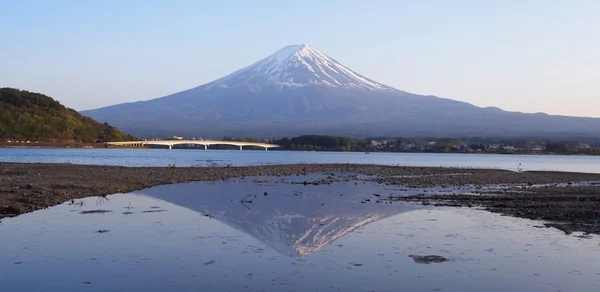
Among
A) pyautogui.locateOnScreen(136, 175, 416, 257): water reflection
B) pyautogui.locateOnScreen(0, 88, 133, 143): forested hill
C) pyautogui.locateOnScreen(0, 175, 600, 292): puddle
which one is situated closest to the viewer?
pyautogui.locateOnScreen(0, 175, 600, 292): puddle

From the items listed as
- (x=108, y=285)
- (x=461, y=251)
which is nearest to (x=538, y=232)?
(x=461, y=251)

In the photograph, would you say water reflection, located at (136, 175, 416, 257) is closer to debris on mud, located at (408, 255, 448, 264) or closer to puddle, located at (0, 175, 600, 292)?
puddle, located at (0, 175, 600, 292)

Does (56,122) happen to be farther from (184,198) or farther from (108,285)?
(108,285)

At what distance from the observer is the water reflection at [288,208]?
12.4m

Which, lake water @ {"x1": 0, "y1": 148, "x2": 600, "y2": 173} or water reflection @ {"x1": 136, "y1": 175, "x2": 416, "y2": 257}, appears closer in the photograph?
water reflection @ {"x1": 136, "y1": 175, "x2": 416, "y2": 257}

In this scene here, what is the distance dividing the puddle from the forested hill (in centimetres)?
7967

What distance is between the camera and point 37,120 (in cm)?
9106

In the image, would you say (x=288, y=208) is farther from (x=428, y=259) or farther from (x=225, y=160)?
(x=225, y=160)

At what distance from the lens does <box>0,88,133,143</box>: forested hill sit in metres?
88.4

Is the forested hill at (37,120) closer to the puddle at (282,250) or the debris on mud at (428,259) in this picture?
the puddle at (282,250)

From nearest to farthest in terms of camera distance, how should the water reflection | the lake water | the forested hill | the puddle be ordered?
the puddle
the water reflection
the lake water
the forested hill

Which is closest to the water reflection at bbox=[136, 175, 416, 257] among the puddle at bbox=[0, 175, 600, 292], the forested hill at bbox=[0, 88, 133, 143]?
the puddle at bbox=[0, 175, 600, 292]

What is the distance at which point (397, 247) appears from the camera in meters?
11.1

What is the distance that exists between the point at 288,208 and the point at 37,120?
273 ft
